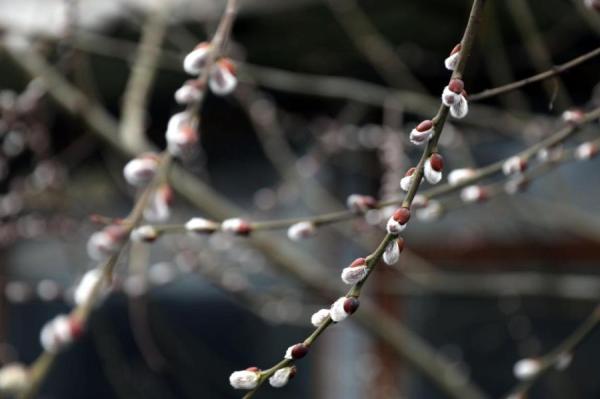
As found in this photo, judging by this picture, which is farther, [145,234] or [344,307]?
[145,234]

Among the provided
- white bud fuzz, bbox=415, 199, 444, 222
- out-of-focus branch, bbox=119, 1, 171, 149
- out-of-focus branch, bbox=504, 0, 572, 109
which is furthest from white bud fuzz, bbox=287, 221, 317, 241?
out-of-focus branch, bbox=119, 1, 171, 149

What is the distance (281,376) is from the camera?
16.2 inches

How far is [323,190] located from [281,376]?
1632mm

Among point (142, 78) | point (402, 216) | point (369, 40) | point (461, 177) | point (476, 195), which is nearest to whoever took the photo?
point (402, 216)

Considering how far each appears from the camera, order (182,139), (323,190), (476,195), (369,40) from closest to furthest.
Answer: (182,139), (476,195), (369,40), (323,190)

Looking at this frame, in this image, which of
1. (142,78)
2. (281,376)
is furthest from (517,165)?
(142,78)

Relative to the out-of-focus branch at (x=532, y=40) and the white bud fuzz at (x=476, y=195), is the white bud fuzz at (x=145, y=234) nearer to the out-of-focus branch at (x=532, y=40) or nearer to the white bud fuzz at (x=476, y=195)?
the white bud fuzz at (x=476, y=195)

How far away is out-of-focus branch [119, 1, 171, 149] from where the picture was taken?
3.96 feet

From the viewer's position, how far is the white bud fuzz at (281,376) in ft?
1.35

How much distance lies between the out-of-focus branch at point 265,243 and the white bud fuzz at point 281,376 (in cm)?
73

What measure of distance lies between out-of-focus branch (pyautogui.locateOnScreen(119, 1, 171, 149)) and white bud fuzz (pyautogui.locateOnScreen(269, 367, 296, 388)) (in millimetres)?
822

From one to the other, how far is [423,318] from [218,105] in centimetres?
85

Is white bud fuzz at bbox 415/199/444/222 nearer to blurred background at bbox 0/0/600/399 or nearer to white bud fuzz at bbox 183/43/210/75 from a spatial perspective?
white bud fuzz at bbox 183/43/210/75

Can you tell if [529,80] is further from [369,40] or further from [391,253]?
[369,40]
